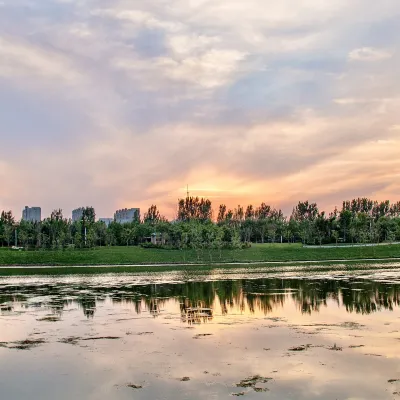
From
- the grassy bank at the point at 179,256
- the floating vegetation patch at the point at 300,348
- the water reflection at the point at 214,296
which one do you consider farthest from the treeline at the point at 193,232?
the floating vegetation patch at the point at 300,348

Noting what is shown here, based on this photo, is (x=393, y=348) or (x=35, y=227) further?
(x=35, y=227)

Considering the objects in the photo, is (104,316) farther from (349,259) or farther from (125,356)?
(349,259)

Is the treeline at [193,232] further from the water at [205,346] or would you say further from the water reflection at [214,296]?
the water at [205,346]

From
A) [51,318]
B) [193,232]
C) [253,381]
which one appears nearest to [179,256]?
[193,232]

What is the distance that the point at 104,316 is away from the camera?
23578mm

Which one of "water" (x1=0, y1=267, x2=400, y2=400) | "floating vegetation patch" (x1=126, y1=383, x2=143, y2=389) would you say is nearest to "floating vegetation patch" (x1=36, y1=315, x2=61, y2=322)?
"water" (x1=0, y1=267, x2=400, y2=400)

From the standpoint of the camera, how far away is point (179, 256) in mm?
80250

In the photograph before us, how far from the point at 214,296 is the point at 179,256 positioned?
5021 cm

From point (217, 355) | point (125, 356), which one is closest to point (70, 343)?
point (125, 356)

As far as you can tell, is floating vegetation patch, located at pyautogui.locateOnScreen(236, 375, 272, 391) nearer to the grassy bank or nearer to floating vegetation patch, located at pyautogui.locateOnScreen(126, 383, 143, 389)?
floating vegetation patch, located at pyautogui.locateOnScreen(126, 383, 143, 389)

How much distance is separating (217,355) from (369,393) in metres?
5.05

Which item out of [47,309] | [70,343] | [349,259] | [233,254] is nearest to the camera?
[70,343]

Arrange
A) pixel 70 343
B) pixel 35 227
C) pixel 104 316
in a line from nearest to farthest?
pixel 70 343 → pixel 104 316 → pixel 35 227

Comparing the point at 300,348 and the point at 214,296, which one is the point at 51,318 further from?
the point at 300,348
